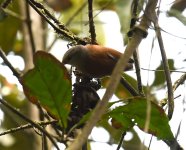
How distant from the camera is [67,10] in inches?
83.4

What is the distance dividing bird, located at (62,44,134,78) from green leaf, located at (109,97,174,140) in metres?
0.14

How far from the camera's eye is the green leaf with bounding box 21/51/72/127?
69 centimetres

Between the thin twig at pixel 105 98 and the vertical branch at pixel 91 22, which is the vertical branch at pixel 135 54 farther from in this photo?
the thin twig at pixel 105 98

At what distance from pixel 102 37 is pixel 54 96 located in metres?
1.19

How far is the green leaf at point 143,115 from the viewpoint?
721 millimetres

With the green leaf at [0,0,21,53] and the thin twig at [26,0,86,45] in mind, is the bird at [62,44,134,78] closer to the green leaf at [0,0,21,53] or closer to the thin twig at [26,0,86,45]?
the thin twig at [26,0,86,45]

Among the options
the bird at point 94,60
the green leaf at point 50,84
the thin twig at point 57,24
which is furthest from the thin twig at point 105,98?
the thin twig at point 57,24

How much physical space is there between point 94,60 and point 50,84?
0.71ft

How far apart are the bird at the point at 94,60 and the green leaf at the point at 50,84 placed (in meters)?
0.17

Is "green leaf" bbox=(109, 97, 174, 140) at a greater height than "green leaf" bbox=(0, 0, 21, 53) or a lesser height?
lesser

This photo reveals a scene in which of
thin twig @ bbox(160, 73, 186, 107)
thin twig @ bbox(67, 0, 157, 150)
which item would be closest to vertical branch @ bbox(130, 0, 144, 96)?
thin twig @ bbox(160, 73, 186, 107)

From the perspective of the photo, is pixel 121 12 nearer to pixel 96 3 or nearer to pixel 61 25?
pixel 61 25

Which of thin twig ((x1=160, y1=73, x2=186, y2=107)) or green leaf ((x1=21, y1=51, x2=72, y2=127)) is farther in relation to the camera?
thin twig ((x1=160, y1=73, x2=186, y2=107))

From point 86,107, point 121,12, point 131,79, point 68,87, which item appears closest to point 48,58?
point 68,87
